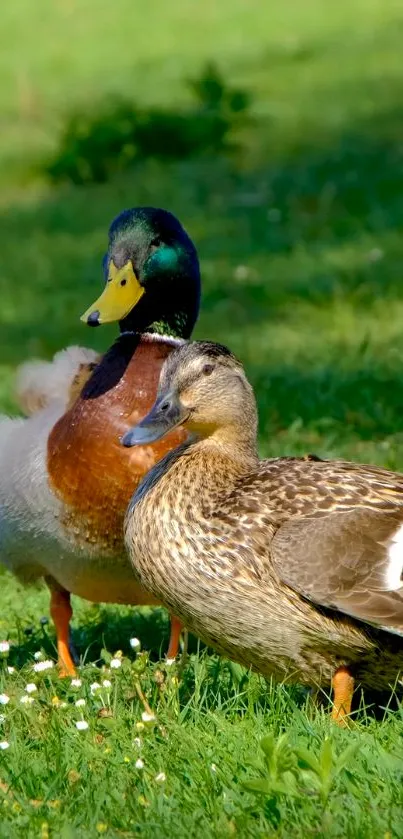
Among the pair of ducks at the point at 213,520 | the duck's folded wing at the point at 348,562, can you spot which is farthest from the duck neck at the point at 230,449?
the duck's folded wing at the point at 348,562

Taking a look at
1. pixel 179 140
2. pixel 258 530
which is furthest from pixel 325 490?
pixel 179 140

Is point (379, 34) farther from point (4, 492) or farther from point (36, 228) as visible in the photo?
point (4, 492)

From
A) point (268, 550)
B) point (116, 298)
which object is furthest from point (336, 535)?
point (116, 298)

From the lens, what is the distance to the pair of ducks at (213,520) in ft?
12.8

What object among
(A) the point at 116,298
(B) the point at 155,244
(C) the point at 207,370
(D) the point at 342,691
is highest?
(B) the point at 155,244

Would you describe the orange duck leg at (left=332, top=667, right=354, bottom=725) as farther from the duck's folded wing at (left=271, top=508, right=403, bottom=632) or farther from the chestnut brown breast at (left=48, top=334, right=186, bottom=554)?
the chestnut brown breast at (left=48, top=334, right=186, bottom=554)

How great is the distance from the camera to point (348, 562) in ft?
12.7

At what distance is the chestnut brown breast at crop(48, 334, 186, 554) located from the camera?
4.73 metres

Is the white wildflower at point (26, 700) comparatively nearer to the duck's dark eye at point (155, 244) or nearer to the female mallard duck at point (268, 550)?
the female mallard duck at point (268, 550)

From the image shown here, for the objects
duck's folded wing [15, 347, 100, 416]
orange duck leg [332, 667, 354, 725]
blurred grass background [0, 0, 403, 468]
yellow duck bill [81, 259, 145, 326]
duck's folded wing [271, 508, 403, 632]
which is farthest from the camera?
blurred grass background [0, 0, 403, 468]

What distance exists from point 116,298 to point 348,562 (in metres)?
1.46

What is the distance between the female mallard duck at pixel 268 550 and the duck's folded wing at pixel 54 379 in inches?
38.8

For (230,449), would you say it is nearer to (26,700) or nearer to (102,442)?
(102,442)

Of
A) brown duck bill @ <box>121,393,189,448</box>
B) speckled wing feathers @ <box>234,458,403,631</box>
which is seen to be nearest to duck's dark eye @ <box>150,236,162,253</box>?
brown duck bill @ <box>121,393,189,448</box>
